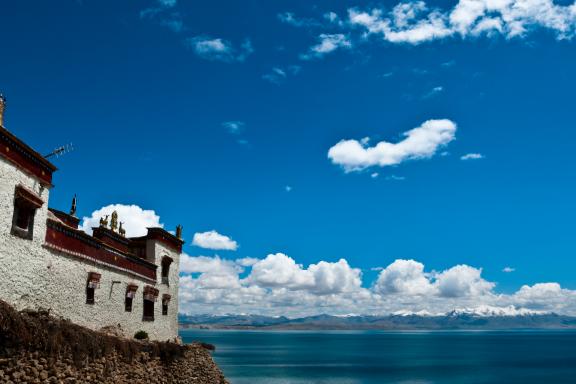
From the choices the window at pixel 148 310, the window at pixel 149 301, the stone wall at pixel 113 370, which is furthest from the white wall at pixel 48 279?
the stone wall at pixel 113 370

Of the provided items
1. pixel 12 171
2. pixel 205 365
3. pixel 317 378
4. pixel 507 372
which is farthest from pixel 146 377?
pixel 507 372

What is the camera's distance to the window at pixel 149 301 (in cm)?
3681

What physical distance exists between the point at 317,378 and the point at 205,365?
40220mm

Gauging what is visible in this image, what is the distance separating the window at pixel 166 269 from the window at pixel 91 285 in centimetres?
1103

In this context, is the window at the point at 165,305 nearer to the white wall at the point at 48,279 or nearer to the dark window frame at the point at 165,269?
the dark window frame at the point at 165,269

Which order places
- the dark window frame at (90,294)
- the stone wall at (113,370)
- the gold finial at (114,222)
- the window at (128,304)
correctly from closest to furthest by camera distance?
the stone wall at (113,370)
the dark window frame at (90,294)
the window at (128,304)
the gold finial at (114,222)

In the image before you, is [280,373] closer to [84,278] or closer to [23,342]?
[84,278]

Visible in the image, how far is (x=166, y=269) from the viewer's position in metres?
41.5

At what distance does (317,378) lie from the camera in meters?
75.6

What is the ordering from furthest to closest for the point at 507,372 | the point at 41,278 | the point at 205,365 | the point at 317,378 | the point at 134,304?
1. the point at 507,372
2. the point at 317,378
3. the point at 205,365
4. the point at 134,304
5. the point at 41,278

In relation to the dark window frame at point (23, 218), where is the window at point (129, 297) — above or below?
below

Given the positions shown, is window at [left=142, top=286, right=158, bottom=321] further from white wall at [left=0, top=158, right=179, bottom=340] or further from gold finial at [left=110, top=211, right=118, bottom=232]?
gold finial at [left=110, top=211, right=118, bottom=232]

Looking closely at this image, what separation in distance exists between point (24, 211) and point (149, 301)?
1553 cm

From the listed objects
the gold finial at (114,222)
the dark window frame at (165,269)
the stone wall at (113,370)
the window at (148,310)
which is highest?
the gold finial at (114,222)
